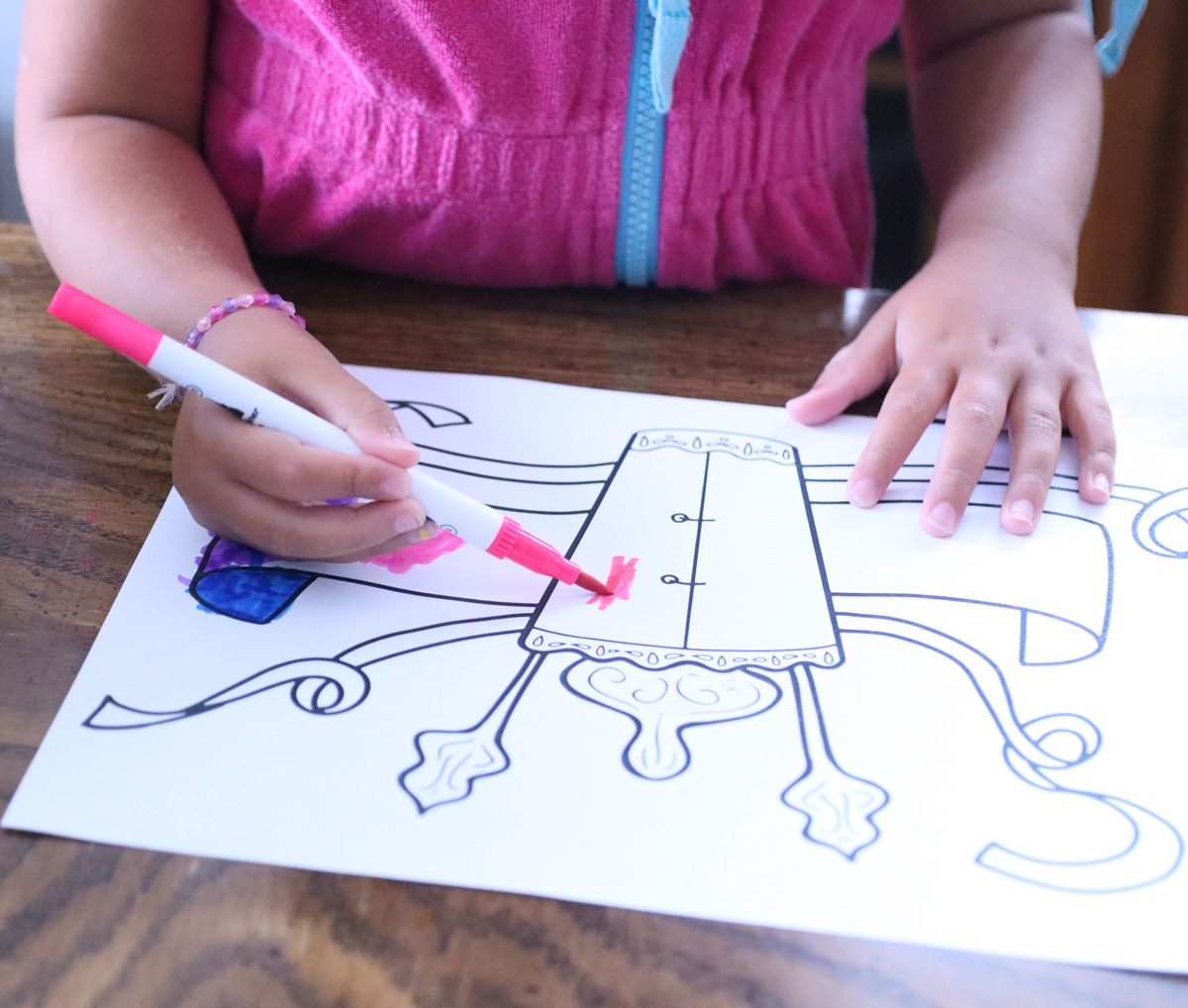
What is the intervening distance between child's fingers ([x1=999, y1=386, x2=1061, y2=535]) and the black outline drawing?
0.4 inches

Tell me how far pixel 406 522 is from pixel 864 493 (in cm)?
18

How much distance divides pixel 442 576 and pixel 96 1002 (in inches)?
6.6

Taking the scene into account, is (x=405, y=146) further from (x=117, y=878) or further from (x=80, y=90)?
(x=117, y=878)

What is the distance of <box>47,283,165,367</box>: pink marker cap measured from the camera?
31 centimetres

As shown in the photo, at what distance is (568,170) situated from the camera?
505mm

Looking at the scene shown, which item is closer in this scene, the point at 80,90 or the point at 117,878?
the point at 117,878

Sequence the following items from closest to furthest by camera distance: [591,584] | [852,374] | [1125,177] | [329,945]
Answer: [329,945], [591,584], [852,374], [1125,177]

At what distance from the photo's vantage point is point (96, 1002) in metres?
0.23

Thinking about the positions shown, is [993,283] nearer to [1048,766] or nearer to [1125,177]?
[1048,766]

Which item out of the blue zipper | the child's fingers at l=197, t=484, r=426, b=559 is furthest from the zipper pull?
the child's fingers at l=197, t=484, r=426, b=559

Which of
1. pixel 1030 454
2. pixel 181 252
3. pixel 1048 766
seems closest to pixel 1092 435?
pixel 1030 454

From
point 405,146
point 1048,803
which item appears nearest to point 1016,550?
point 1048,803

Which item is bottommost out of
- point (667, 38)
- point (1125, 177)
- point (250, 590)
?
point (1125, 177)

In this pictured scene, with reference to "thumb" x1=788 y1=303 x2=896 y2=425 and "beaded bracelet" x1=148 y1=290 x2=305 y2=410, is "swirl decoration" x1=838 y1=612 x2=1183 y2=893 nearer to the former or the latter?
"thumb" x1=788 y1=303 x2=896 y2=425
